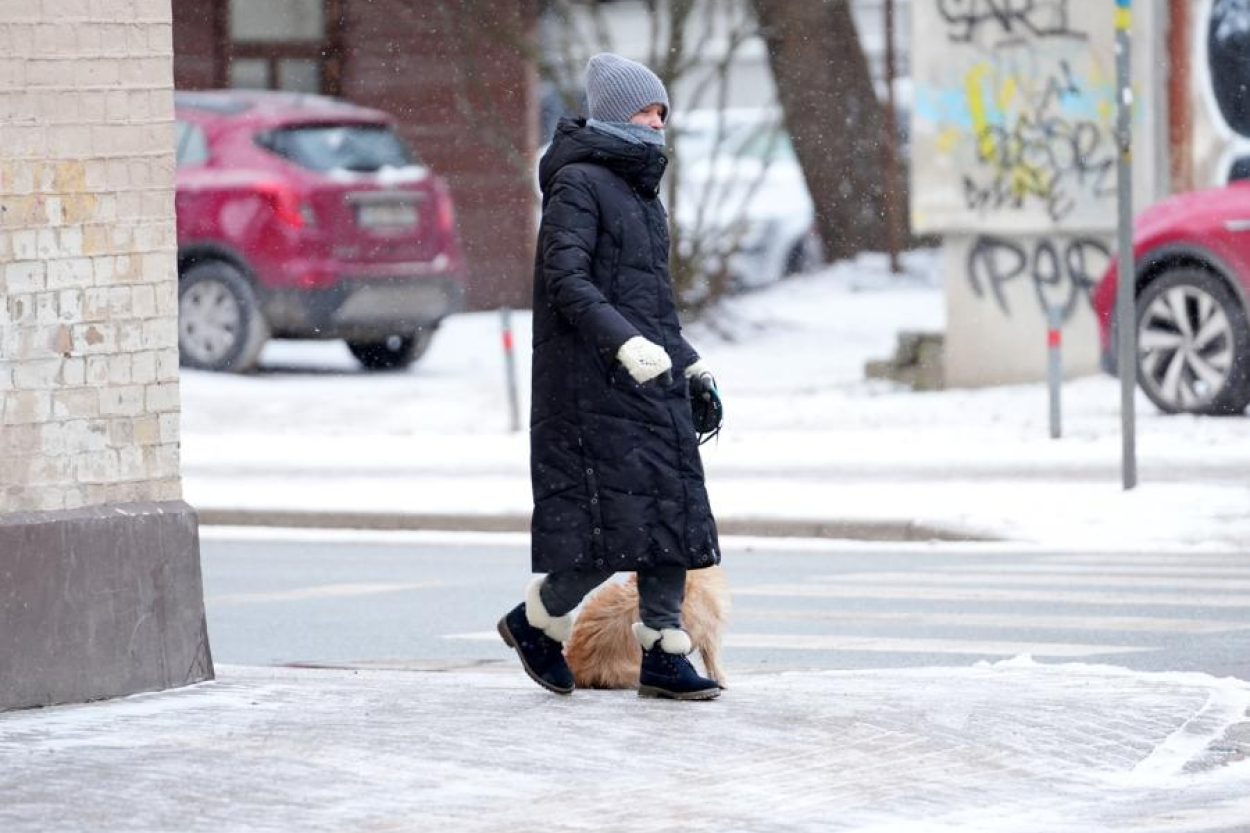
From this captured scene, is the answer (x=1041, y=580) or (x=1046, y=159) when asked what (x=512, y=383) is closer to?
(x=1046, y=159)

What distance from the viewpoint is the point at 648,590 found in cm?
775

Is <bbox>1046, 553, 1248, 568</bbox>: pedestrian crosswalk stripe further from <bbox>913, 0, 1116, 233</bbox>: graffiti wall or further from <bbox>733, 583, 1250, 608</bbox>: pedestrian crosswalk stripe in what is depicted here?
<bbox>913, 0, 1116, 233</bbox>: graffiti wall

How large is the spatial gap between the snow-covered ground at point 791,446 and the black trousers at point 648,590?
19.4ft

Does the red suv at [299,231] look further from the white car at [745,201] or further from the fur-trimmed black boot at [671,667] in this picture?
the fur-trimmed black boot at [671,667]

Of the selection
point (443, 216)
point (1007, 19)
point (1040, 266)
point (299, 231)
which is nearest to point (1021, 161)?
point (1040, 266)

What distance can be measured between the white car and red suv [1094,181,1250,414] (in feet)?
21.3

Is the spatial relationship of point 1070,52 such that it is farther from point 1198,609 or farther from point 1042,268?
point 1198,609

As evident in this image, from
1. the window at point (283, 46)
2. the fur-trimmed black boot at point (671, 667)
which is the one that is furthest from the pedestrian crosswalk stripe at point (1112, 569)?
the window at point (283, 46)

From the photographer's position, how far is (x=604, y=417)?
7.61 m

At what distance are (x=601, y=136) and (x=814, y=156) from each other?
18.9 metres

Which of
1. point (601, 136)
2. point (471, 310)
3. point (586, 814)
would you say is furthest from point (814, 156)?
point (586, 814)

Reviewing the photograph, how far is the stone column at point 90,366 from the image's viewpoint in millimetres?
7926

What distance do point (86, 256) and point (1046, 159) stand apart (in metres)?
12.7

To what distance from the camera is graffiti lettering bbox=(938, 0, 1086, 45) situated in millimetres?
19781
